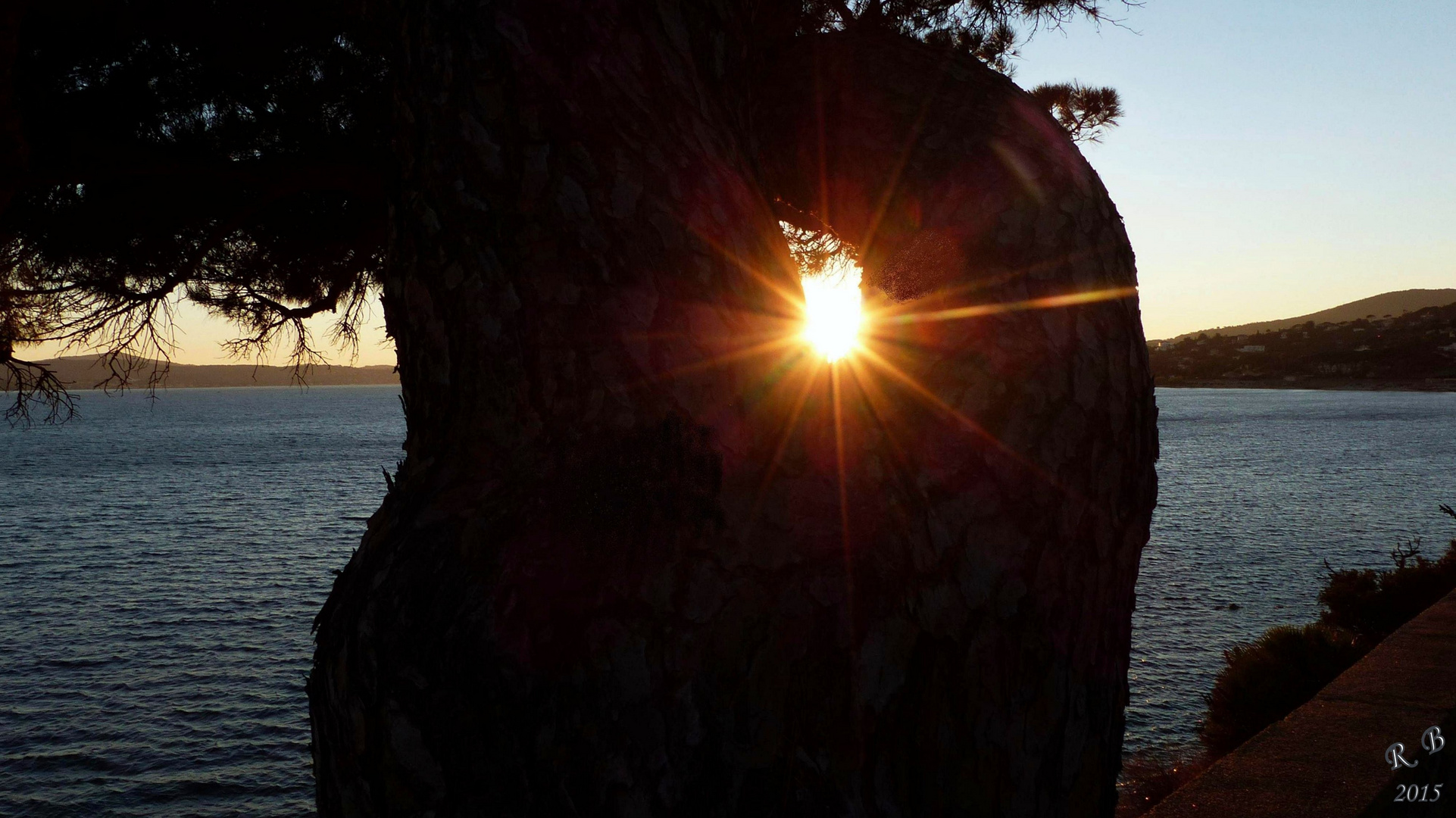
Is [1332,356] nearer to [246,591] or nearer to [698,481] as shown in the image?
[246,591]

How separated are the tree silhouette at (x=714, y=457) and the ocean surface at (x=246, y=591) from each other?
17.1m

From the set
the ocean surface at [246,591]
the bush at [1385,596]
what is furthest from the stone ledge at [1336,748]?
the ocean surface at [246,591]

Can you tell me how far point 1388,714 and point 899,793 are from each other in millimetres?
4908

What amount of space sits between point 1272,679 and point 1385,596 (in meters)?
4.05

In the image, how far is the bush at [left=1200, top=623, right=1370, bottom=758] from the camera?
31.8 ft

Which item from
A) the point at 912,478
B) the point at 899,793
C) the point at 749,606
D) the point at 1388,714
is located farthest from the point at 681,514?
the point at 1388,714

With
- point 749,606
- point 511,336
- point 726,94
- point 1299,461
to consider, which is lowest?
point 1299,461

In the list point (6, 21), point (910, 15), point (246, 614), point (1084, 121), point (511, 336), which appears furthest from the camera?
point (246, 614)

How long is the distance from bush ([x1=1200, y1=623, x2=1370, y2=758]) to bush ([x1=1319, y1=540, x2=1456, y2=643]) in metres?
1.46

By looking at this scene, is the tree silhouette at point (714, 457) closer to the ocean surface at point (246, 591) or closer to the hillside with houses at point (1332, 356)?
the ocean surface at point (246, 591)

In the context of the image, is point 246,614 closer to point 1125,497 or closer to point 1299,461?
point 1125,497

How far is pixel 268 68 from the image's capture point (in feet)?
14.5

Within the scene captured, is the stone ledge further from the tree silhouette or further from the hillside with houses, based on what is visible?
the hillside with houses

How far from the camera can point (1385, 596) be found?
12492 millimetres
